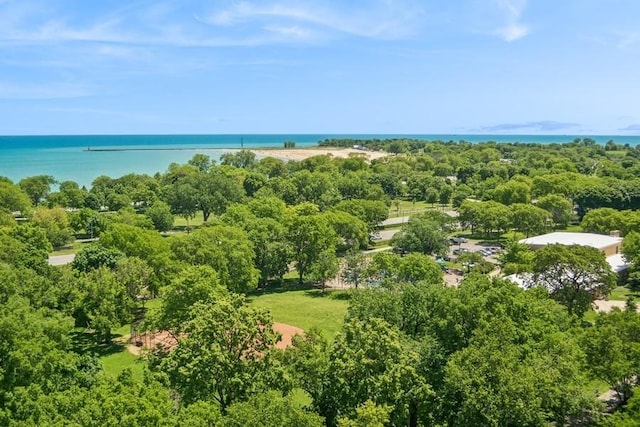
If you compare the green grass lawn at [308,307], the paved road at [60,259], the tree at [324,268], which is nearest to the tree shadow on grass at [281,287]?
the green grass lawn at [308,307]

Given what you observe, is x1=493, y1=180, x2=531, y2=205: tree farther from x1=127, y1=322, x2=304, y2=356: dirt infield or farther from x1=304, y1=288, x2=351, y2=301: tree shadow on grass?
x1=127, y1=322, x2=304, y2=356: dirt infield

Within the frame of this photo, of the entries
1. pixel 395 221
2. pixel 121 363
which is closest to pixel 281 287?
pixel 121 363

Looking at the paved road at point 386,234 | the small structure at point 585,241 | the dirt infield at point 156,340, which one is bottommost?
the paved road at point 386,234

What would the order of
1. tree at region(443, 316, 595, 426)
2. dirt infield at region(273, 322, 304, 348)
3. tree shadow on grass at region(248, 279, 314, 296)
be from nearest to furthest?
tree at region(443, 316, 595, 426)
dirt infield at region(273, 322, 304, 348)
tree shadow on grass at region(248, 279, 314, 296)

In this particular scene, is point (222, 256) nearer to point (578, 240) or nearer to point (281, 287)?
point (281, 287)

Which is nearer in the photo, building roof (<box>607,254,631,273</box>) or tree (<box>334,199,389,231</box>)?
building roof (<box>607,254,631,273</box>)

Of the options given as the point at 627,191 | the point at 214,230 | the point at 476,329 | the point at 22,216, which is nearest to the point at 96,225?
the point at 22,216

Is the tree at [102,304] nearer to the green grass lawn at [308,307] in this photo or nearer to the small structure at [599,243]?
the green grass lawn at [308,307]

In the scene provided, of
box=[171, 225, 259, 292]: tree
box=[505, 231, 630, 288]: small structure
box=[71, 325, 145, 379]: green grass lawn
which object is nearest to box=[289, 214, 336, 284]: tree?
box=[171, 225, 259, 292]: tree
